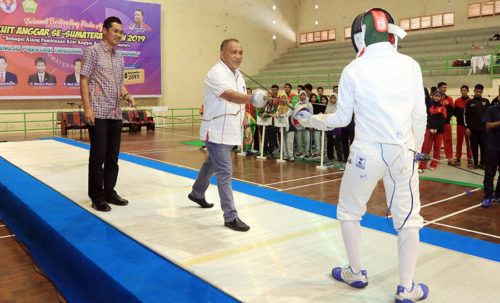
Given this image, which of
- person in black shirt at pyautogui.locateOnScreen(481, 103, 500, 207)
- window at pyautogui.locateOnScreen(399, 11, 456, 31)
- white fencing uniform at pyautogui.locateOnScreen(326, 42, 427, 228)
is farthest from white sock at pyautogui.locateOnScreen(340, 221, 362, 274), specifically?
window at pyautogui.locateOnScreen(399, 11, 456, 31)

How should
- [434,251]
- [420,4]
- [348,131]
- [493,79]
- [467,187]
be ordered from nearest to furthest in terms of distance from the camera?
1. [434,251]
2. [467,187]
3. [348,131]
4. [493,79]
5. [420,4]

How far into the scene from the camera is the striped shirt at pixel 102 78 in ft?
12.3

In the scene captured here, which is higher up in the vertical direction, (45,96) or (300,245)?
(45,96)

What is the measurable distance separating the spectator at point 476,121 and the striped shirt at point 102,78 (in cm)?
666

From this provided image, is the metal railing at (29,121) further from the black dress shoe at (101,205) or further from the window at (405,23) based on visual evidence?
the window at (405,23)

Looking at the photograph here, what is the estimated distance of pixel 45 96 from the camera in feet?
48.9

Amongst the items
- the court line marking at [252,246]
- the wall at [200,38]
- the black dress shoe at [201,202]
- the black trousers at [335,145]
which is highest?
the wall at [200,38]

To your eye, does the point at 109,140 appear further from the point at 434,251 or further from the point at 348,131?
the point at 348,131

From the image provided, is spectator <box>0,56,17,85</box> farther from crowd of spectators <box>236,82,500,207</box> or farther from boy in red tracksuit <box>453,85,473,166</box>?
boy in red tracksuit <box>453,85,473,166</box>

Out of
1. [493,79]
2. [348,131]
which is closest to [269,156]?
[348,131]

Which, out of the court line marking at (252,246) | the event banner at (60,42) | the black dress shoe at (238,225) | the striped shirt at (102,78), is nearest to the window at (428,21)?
the event banner at (60,42)

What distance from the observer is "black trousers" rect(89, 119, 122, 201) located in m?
3.84

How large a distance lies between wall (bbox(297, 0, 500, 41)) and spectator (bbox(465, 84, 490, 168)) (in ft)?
33.9

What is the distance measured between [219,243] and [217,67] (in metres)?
1.40
